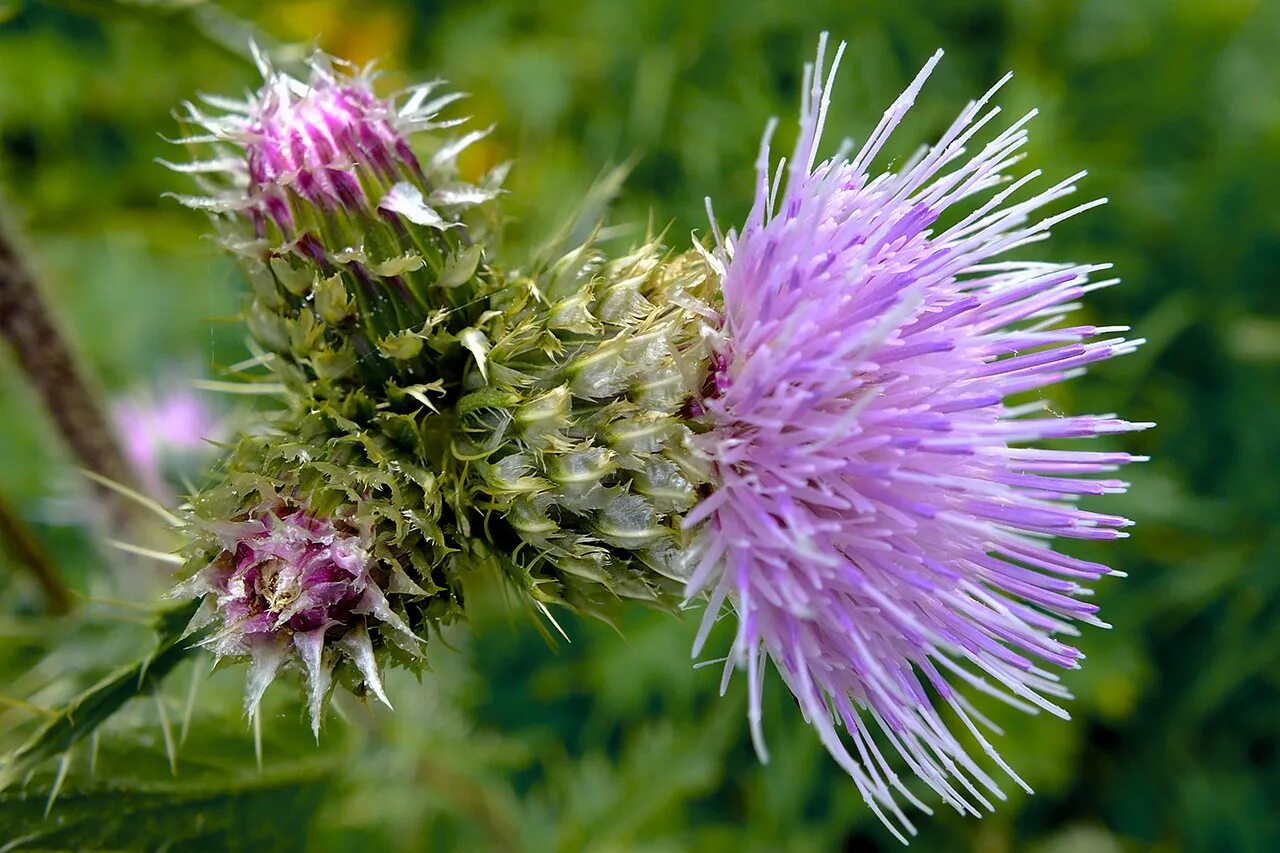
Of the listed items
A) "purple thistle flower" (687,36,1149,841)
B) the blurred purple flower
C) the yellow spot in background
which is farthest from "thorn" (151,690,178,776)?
the yellow spot in background

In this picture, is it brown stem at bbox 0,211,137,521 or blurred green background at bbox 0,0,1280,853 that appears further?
blurred green background at bbox 0,0,1280,853

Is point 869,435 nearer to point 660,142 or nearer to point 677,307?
point 677,307

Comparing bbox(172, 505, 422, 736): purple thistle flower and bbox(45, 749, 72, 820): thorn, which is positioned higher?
bbox(172, 505, 422, 736): purple thistle flower

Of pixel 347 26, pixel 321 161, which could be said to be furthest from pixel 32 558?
pixel 347 26

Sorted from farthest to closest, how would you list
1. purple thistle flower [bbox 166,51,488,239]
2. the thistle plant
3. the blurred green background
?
the blurred green background
purple thistle flower [bbox 166,51,488,239]
the thistle plant

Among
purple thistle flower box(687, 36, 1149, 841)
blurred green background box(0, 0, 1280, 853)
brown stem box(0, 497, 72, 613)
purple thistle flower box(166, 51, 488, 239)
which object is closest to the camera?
purple thistle flower box(687, 36, 1149, 841)

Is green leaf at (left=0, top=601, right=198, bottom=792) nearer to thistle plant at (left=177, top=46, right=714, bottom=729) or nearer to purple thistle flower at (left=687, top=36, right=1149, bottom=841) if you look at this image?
thistle plant at (left=177, top=46, right=714, bottom=729)

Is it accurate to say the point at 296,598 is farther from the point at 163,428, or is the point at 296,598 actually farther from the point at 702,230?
the point at 702,230

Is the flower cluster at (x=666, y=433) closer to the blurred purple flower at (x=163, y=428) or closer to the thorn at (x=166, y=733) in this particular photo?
the thorn at (x=166, y=733)
